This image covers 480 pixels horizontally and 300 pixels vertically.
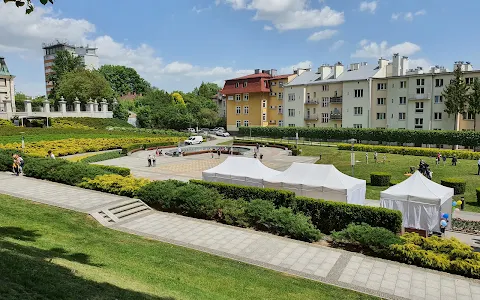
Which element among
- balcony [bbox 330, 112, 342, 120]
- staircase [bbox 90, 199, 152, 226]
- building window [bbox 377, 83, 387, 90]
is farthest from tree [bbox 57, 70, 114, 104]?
staircase [bbox 90, 199, 152, 226]

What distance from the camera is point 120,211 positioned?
56.4 feet

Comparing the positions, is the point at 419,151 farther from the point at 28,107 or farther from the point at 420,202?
the point at 28,107

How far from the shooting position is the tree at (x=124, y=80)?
119662mm

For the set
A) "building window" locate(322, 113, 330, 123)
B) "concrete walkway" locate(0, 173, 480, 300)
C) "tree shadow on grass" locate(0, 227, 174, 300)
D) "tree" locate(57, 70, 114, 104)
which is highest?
"tree" locate(57, 70, 114, 104)

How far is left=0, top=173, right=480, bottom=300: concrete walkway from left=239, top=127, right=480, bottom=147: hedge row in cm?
4006

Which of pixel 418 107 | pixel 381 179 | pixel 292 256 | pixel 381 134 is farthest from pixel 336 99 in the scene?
pixel 292 256

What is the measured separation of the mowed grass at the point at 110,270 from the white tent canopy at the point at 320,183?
769cm

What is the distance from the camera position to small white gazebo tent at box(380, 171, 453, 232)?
54.1ft

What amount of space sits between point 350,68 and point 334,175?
50786mm

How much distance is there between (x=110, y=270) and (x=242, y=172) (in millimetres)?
12458

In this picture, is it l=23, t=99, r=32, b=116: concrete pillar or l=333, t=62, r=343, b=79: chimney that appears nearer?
l=23, t=99, r=32, b=116: concrete pillar

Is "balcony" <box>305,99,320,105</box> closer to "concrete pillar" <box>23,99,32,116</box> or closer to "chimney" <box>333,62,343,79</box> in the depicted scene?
"chimney" <box>333,62,343,79</box>

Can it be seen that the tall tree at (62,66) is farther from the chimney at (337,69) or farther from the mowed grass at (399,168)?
the mowed grass at (399,168)

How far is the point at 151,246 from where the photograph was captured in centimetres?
1291
